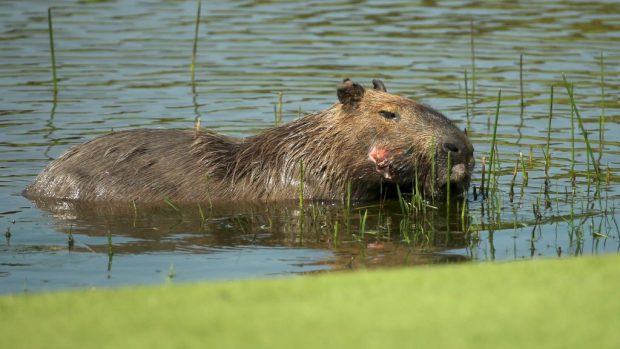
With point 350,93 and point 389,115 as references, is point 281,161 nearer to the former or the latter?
point 350,93

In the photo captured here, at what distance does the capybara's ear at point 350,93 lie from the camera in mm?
9219

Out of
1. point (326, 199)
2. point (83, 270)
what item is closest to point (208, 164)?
point (326, 199)

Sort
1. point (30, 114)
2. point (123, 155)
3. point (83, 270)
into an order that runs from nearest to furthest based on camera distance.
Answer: point (83, 270) → point (123, 155) → point (30, 114)

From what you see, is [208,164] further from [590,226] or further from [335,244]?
[590,226]

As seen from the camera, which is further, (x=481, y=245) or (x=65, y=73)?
(x=65, y=73)

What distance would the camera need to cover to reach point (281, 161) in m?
9.36

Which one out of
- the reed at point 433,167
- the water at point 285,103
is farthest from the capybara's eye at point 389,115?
the water at point 285,103

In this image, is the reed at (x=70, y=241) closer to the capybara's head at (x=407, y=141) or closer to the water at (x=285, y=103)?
the water at (x=285, y=103)

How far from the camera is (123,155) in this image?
30.2 feet

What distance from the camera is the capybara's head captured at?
8938 millimetres

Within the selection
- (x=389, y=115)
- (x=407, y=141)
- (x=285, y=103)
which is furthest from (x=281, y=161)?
(x=285, y=103)

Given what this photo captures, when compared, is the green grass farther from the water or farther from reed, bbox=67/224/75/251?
reed, bbox=67/224/75/251

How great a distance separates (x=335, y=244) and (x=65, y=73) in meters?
7.75

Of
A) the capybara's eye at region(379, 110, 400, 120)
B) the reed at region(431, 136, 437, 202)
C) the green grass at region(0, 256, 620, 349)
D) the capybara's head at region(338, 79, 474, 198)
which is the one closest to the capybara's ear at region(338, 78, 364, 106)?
the capybara's head at region(338, 79, 474, 198)
